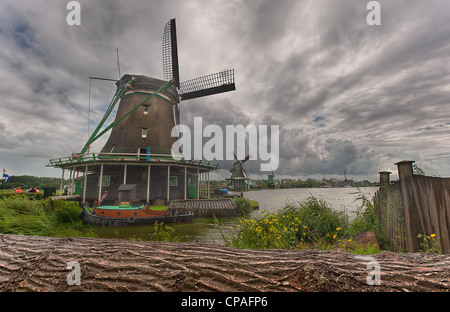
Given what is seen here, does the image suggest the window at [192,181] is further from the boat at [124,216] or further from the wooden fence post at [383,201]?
the wooden fence post at [383,201]

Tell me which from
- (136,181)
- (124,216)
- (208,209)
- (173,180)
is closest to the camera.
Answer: (124,216)

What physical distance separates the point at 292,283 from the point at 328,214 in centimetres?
486

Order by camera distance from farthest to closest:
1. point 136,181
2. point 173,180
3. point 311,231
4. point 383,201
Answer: point 173,180
point 136,181
point 311,231
point 383,201

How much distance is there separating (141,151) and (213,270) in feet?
62.4

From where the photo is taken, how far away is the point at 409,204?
11.8ft

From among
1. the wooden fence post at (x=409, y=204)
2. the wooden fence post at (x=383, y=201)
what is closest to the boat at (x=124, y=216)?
the wooden fence post at (x=383, y=201)

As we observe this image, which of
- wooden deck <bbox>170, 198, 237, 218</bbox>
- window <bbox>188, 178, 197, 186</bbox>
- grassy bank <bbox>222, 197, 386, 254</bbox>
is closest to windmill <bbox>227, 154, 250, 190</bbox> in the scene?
window <bbox>188, 178, 197, 186</bbox>

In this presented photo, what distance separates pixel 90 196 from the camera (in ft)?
60.8

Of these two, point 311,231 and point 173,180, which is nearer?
point 311,231

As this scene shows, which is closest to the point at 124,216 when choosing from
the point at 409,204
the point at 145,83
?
the point at 409,204

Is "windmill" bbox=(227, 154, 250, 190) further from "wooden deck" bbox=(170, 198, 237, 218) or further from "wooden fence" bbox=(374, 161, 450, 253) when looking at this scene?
"wooden fence" bbox=(374, 161, 450, 253)

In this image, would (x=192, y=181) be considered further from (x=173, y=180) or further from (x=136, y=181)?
Result: (x=136, y=181)

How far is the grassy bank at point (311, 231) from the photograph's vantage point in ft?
15.0
